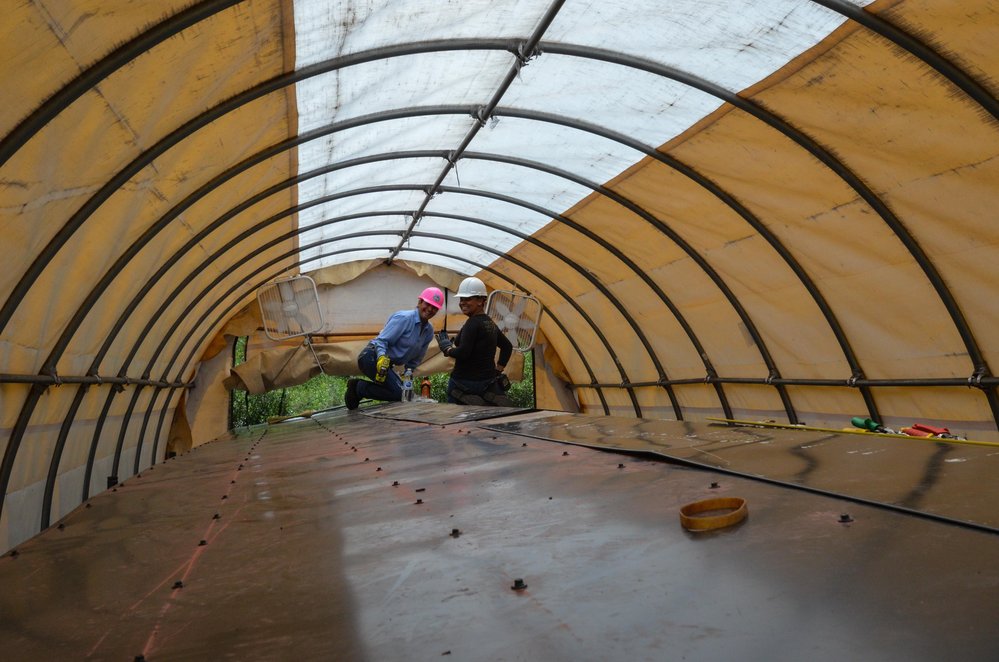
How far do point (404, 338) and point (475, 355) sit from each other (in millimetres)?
1229

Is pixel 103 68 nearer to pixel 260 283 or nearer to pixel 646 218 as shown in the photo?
pixel 646 218

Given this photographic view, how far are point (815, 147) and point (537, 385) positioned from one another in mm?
9795

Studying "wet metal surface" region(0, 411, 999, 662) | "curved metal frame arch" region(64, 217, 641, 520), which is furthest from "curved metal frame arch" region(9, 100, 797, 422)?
"wet metal surface" region(0, 411, 999, 662)

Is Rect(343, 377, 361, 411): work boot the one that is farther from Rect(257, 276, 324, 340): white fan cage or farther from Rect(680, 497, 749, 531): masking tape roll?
Rect(680, 497, 749, 531): masking tape roll

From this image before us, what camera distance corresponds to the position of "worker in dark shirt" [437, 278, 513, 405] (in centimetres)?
828

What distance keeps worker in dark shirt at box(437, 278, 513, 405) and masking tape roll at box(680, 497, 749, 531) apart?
19.9 ft

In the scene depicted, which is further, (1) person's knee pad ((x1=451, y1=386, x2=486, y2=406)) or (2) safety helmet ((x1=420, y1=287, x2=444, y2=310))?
(2) safety helmet ((x1=420, y1=287, x2=444, y2=310))

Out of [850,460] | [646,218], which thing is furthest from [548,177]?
[850,460]

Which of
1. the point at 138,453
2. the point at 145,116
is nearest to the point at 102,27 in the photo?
the point at 145,116

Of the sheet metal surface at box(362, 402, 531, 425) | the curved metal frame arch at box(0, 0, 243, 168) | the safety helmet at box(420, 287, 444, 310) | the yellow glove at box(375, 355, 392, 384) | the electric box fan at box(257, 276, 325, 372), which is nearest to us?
the curved metal frame arch at box(0, 0, 243, 168)

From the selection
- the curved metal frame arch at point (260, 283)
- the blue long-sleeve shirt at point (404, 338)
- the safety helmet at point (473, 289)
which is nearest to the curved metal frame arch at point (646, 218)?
the safety helmet at point (473, 289)

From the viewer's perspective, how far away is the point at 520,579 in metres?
1.71

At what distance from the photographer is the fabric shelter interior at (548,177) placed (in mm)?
4379

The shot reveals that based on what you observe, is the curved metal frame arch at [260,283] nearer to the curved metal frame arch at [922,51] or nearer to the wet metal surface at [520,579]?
the wet metal surface at [520,579]
